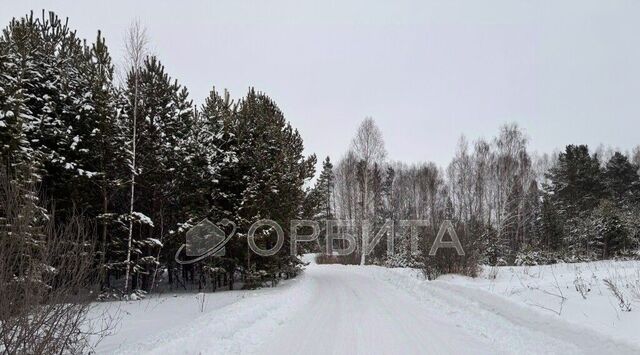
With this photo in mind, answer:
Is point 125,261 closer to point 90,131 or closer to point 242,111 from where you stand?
point 90,131

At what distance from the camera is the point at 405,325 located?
27.9 ft

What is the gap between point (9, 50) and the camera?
12.1 meters

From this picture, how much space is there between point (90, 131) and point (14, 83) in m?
2.62

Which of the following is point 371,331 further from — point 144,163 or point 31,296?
point 144,163

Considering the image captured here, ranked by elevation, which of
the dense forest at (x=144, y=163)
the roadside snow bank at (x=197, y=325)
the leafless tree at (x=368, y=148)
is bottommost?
the roadside snow bank at (x=197, y=325)

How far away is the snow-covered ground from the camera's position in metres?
6.44

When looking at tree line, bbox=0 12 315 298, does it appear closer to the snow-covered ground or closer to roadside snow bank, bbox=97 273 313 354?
roadside snow bank, bbox=97 273 313 354

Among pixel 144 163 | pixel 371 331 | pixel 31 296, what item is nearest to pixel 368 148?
pixel 144 163

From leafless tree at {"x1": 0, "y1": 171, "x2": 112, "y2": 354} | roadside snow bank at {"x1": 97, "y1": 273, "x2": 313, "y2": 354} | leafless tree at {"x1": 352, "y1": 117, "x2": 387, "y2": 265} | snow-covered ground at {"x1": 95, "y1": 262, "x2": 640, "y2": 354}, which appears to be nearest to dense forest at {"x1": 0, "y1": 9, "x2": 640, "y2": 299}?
leafless tree at {"x1": 0, "y1": 171, "x2": 112, "y2": 354}
